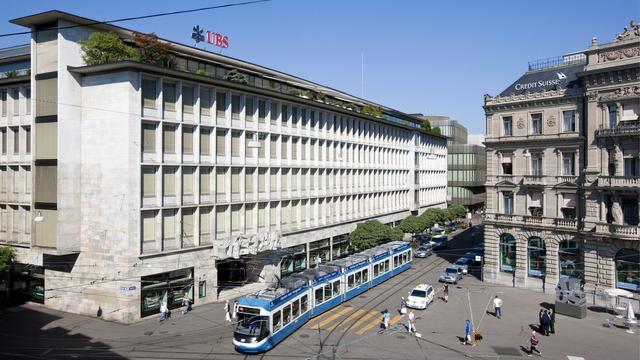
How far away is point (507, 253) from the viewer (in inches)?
2026

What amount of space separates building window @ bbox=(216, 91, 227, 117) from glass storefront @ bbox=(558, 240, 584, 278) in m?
34.5

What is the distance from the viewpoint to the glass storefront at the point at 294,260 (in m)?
53.3

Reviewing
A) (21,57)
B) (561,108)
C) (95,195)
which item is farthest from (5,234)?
(561,108)

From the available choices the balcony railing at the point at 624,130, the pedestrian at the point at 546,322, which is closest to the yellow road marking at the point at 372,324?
the pedestrian at the point at 546,322

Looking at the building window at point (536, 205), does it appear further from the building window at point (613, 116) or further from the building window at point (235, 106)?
the building window at point (235, 106)

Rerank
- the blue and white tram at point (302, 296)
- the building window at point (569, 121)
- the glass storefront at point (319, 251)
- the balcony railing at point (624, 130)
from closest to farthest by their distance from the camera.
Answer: the blue and white tram at point (302, 296), the balcony railing at point (624, 130), the building window at point (569, 121), the glass storefront at point (319, 251)

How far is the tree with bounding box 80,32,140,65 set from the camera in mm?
38250

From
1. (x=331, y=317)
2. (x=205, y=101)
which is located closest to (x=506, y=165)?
(x=331, y=317)

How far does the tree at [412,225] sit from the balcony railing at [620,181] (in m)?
34.7

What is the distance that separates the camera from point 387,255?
51469mm

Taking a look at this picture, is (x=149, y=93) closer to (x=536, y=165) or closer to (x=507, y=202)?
(x=507, y=202)

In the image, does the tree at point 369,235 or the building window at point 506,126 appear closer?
the building window at point 506,126

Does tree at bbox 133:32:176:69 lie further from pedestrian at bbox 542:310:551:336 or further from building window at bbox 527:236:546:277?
building window at bbox 527:236:546:277

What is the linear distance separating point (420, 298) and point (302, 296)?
11.4 meters
